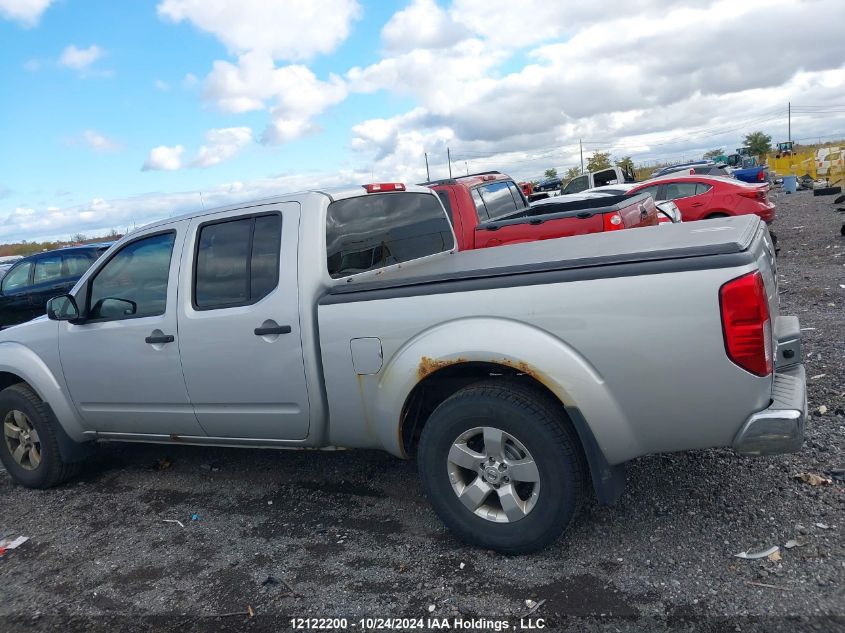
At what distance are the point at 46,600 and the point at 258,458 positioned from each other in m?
1.91

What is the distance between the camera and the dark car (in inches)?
475

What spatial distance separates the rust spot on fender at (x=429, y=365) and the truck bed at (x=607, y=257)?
0.35 meters

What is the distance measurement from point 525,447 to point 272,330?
1.55 m

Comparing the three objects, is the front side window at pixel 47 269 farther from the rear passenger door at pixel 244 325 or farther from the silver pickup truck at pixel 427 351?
the rear passenger door at pixel 244 325

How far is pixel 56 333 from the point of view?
4785mm

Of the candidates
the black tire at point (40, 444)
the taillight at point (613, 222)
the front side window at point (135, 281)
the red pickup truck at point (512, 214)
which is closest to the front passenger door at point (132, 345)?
the front side window at point (135, 281)

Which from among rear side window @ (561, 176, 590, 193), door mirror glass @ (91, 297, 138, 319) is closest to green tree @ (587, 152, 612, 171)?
rear side window @ (561, 176, 590, 193)

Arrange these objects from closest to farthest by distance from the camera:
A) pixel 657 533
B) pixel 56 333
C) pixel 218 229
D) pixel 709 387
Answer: pixel 709 387 → pixel 657 533 → pixel 218 229 → pixel 56 333

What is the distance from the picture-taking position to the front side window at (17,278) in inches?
484

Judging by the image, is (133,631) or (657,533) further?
(657,533)

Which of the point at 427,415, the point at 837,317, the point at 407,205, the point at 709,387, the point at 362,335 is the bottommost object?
the point at 837,317

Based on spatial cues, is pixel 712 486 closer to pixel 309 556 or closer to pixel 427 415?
pixel 427 415

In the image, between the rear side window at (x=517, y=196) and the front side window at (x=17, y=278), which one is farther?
the front side window at (x=17, y=278)

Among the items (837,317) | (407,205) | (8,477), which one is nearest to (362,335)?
(407,205)
